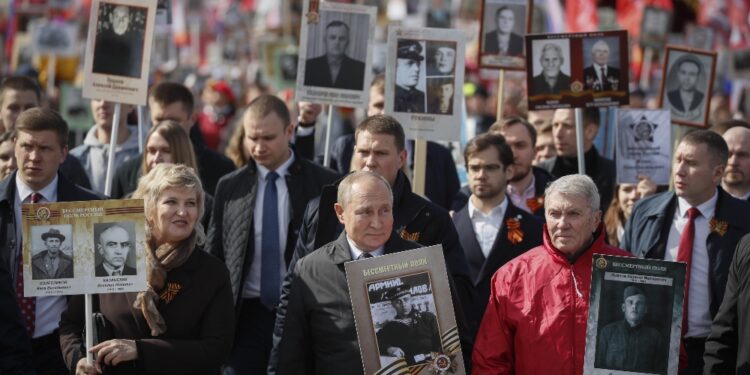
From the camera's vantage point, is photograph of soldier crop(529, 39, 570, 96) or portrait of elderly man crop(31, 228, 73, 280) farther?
photograph of soldier crop(529, 39, 570, 96)

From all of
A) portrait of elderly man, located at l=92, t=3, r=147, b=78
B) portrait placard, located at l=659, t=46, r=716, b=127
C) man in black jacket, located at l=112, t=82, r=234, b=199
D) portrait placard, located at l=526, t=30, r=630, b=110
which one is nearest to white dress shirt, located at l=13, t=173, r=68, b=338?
man in black jacket, located at l=112, t=82, r=234, b=199

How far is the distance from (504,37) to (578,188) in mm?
4527

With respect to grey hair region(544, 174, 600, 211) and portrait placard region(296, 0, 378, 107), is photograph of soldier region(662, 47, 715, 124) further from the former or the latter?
grey hair region(544, 174, 600, 211)

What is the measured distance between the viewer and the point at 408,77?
29.6 ft

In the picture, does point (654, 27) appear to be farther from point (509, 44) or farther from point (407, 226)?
point (407, 226)

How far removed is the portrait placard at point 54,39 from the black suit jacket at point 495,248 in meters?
10.9

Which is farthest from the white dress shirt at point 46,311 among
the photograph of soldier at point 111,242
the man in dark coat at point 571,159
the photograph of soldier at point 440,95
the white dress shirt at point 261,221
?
the man in dark coat at point 571,159

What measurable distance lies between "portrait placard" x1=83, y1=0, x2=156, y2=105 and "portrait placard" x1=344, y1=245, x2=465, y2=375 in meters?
3.76

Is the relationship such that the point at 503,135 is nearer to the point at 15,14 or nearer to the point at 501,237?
the point at 501,237

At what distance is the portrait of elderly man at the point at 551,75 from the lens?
Result: 9242 mm

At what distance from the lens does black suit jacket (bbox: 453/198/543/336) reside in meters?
8.02

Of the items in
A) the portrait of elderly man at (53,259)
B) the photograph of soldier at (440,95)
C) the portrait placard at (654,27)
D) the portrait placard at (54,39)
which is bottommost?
the portrait of elderly man at (53,259)

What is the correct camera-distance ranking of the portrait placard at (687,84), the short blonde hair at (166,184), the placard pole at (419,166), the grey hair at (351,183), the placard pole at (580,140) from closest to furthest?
the grey hair at (351,183) → the short blonde hair at (166,184) → the placard pole at (419,166) → the placard pole at (580,140) → the portrait placard at (687,84)

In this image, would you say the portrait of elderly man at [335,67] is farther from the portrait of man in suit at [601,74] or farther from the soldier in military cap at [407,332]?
the soldier in military cap at [407,332]
